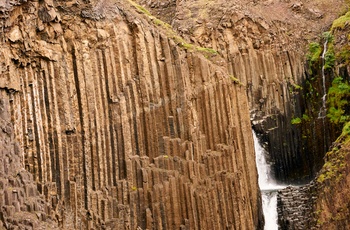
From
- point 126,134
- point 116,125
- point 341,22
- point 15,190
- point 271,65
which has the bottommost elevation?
point 15,190

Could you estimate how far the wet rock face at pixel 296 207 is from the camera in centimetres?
2470

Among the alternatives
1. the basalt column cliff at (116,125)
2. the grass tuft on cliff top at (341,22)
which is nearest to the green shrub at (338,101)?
the grass tuft on cliff top at (341,22)

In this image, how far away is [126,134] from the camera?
71.1ft

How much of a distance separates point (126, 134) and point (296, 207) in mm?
8521

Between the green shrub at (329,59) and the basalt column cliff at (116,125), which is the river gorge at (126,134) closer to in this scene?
the basalt column cliff at (116,125)

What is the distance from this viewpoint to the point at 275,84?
107ft

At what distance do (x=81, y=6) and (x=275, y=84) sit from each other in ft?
45.6

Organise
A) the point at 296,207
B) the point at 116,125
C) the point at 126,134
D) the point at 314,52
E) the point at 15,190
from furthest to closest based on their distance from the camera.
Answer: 1. the point at 314,52
2. the point at 296,207
3. the point at 126,134
4. the point at 116,125
5. the point at 15,190

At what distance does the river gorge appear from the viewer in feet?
63.1

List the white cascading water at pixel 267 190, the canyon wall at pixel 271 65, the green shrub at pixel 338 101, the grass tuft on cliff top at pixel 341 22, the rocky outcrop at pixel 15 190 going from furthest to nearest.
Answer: the grass tuft on cliff top at pixel 341 22 < the canyon wall at pixel 271 65 < the green shrub at pixel 338 101 < the white cascading water at pixel 267 190 < the rocky outcrop at pixel 15 190

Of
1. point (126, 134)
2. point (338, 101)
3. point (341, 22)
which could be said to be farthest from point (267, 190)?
point (341, 22)

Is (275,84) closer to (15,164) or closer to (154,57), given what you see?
(154,57)

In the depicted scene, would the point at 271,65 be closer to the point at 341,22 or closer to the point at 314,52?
the point at 314,52

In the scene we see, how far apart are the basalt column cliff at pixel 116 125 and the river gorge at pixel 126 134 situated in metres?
0.04
